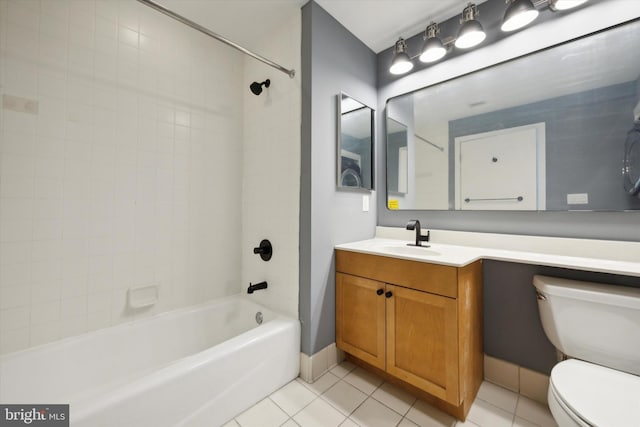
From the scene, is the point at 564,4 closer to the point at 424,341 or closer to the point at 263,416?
the point at 424,341

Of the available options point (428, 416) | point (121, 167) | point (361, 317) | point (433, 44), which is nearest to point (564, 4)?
point (433, 44)

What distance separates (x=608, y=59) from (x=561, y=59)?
18cm

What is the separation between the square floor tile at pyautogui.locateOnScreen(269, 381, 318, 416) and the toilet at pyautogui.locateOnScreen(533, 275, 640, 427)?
3.58 feet

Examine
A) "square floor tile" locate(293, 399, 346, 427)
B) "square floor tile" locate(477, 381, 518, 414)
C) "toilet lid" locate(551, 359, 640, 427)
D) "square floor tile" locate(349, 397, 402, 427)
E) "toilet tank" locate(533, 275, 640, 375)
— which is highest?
"toilet tank" locate(533, 275, 640, 375)

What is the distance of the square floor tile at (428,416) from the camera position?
1.22 metres

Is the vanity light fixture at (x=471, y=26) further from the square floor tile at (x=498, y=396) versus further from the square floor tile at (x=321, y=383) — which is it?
the square floor tile at (x=321, y=383)

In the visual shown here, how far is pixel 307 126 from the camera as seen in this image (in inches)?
61.1

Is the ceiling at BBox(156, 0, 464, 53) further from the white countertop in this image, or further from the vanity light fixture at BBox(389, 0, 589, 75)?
the white countertop

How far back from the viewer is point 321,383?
151 cm

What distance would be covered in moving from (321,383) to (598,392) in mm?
1235

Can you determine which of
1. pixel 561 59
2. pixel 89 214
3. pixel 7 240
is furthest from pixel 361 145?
pixel 7 240

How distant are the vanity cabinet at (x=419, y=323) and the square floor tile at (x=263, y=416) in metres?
0.53

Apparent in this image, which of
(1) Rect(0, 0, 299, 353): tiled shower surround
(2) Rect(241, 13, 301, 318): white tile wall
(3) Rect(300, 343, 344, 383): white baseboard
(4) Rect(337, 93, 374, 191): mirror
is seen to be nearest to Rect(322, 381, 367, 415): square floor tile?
(3) Rect(300, 343, 344, 383): white baseboard

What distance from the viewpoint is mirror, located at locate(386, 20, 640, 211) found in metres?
1.18
